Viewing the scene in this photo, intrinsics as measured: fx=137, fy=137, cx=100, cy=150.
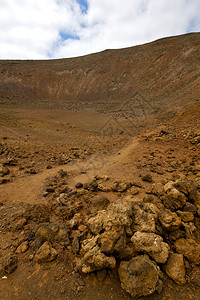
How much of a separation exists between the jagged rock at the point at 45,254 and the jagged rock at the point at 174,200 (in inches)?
99.0

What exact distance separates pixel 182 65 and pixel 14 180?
3769 centimetres

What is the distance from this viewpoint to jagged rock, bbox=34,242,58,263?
2.29m

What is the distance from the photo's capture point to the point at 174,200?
3.09 metres

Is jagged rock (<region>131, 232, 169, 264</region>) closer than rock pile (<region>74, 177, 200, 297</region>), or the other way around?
rock pile (<region>74, 177, 200, 297</region>)

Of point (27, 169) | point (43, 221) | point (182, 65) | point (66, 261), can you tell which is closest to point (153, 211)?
point (66, 261)

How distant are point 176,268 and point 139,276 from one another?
637 millimetres

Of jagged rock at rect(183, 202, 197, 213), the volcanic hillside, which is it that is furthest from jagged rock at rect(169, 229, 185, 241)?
the volcanic hillside

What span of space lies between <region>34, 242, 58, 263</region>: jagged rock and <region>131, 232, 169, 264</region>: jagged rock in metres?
1.37

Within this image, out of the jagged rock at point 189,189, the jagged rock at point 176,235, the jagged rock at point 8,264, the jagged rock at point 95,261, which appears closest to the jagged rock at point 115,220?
the jagged rock at point 95,261

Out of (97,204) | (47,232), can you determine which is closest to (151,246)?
(97,204)

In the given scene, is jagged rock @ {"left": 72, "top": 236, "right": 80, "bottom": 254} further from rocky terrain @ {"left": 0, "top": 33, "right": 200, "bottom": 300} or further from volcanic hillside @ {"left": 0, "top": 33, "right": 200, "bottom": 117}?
volcanic hillside @ {"left": 0, "top": 33, "right": 200, "bottom": 117}

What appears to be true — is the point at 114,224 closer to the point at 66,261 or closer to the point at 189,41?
the point at 66,261

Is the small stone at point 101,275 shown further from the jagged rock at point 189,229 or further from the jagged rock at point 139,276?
the jagged rock at point 189,229

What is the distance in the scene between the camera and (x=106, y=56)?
48.4m
